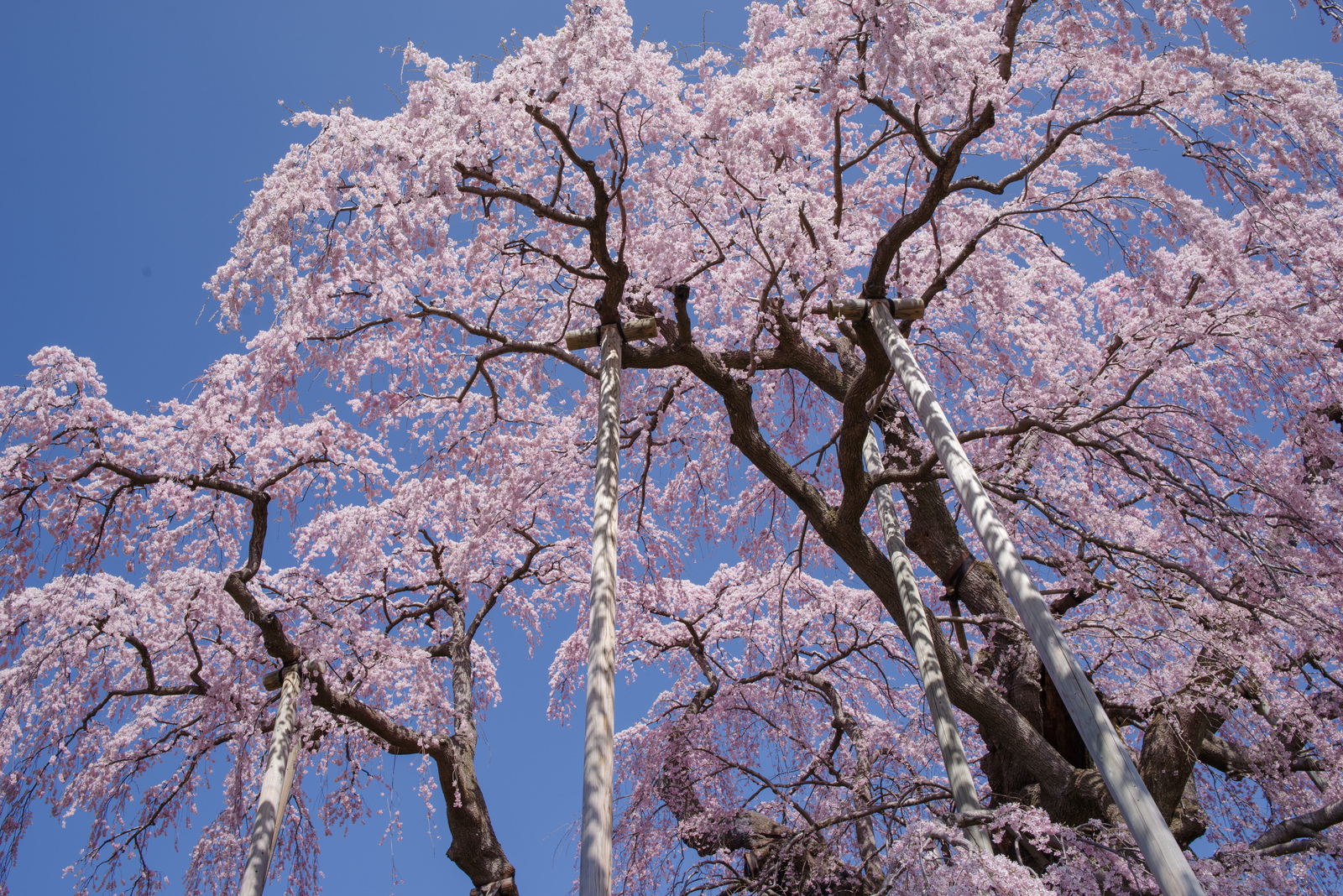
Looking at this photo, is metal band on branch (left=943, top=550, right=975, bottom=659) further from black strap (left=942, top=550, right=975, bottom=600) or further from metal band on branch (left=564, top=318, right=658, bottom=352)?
metal band on branch (left=564, top=318, right=658, bottom=352)

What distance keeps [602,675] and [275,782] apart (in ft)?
11.4

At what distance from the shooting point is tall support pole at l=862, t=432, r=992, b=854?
4508 mm

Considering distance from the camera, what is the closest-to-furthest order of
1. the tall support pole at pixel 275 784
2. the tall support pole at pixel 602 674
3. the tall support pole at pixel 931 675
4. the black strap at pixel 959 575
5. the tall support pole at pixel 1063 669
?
the tall support pole at pixel 1063 669
the tall support pole at pixel 602 674
the tall support pole at pixel 931 675
the tall support pole at pixel 275 784
the black strap at pixel 959 575

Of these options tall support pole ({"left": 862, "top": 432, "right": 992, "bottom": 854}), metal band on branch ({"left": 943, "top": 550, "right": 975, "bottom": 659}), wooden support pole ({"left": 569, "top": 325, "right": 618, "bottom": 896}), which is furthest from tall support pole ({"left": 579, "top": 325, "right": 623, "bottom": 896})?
metal band on branch ({"left": 943, "top": 550, "right": 975, "bottom": 659})

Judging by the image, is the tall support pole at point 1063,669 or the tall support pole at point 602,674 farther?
the tall support pole at point 602,674

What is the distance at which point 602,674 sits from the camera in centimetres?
372

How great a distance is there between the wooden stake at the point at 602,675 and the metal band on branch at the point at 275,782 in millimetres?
3156

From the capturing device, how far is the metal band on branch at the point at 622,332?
17.2 feet

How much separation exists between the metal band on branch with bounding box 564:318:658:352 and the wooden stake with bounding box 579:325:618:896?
440mm

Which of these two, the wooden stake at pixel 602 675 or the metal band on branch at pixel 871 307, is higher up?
the metal band on branch at pixel 871 307

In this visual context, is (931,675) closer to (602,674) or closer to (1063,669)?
(1063,669)

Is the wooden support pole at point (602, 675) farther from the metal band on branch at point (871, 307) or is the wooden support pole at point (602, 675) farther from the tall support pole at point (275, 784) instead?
the tall support pole at point (275, 784)

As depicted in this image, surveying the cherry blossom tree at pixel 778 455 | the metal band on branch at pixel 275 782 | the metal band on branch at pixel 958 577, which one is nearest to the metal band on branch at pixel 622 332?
the cherry blossom tree at pixel 778 455

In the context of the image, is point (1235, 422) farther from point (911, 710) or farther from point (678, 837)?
point (678, 837)
